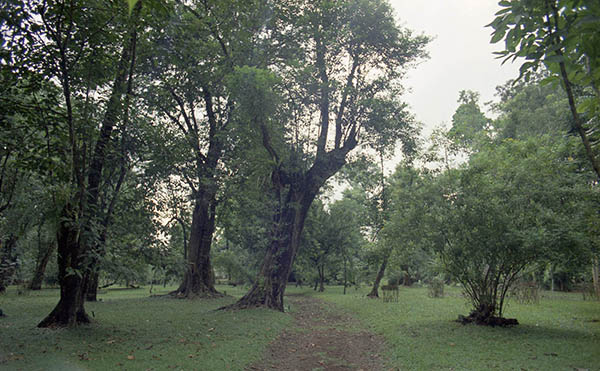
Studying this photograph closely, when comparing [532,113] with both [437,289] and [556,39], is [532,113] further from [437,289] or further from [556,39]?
[556,39]

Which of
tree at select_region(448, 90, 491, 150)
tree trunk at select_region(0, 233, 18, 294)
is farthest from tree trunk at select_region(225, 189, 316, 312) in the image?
tree at select_region(448, 90, 491, 150)

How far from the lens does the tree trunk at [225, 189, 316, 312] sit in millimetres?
15305

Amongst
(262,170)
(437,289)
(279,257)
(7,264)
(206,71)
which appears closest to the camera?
(7,264)

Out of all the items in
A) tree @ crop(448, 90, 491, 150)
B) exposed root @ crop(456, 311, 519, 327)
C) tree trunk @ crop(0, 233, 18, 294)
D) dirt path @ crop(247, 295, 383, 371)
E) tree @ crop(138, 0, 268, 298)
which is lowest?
dirt path @ crop(247, 295, 383, 371)

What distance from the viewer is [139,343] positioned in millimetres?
8258

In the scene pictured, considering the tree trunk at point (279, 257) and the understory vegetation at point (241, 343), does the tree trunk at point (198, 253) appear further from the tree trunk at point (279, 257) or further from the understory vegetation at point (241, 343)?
the understory vegetation at point (241, 343)

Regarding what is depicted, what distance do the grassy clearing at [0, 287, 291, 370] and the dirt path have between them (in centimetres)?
41

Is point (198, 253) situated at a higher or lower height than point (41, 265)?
higher

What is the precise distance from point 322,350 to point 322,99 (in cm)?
977

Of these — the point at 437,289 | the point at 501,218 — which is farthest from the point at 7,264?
the point at 437,289

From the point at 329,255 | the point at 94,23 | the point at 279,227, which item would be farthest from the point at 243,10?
the point at 329,255

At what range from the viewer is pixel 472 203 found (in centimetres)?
1015

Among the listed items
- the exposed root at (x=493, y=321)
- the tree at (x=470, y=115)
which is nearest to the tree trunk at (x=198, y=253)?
the exposed root at (x=493, y=321)

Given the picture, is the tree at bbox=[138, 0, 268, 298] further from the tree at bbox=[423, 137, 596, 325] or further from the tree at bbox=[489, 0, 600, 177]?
the tree at bbox=[489, 0, 600, 177]
